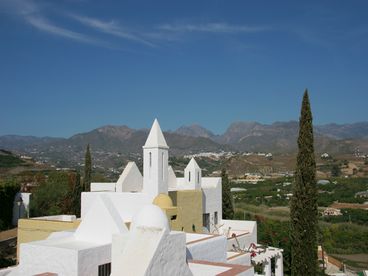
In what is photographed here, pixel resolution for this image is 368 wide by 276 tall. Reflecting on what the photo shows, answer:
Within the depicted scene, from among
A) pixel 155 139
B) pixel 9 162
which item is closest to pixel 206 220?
pixel 155 139

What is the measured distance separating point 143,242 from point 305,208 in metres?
12.5

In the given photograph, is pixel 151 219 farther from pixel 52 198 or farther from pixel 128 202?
pixel 52 198

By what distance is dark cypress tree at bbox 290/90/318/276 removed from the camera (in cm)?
2114

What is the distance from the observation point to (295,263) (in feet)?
70.1

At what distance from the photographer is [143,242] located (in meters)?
11.9

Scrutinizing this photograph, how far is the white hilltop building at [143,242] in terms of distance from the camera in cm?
1192

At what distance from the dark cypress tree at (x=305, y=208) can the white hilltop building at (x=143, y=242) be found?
2771mm

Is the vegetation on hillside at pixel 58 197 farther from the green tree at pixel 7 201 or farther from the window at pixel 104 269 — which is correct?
the window at pixel 104 269

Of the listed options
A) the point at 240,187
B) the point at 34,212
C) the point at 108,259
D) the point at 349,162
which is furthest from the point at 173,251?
the point at 349,162

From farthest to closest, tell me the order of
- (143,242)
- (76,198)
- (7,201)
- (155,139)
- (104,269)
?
(7,201) < (76,198) < (155,139) < (104,269) < (143,242)

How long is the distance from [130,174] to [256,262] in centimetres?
882

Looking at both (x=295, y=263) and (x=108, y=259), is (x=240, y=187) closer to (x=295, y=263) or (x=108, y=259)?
(x=295, y=263)

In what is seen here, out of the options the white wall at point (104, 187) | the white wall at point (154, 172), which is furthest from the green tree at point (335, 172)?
the white wall at point (154, 172)

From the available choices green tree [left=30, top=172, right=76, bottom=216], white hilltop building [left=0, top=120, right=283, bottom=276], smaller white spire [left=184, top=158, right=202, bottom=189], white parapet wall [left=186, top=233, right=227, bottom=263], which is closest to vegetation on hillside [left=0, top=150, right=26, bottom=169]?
green tree [left=30, top=172, right=76, bottom=216]
